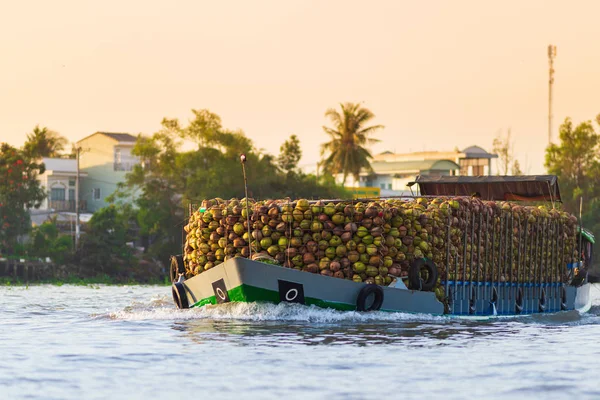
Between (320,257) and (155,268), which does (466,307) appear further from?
(155,268)

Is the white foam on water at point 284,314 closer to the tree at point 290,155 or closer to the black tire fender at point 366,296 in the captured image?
the black tire fender at point 366,296

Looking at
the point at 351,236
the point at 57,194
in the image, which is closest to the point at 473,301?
the point at 351,236

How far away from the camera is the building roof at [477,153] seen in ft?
283

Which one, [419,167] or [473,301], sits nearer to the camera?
[473,301]

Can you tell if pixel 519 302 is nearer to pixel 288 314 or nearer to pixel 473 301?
pixel 473 301

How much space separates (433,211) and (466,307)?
2.56 metres

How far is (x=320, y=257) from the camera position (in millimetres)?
22109

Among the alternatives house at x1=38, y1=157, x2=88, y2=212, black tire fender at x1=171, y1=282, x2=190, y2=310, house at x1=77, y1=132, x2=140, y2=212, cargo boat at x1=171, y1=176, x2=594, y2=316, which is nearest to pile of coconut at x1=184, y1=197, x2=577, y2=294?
cargo boat at x1=171, y1=176, x2=594, y2=316

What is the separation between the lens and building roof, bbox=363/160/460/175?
82062 millimetres

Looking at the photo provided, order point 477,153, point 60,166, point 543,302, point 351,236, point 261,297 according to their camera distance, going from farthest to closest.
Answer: point 477,153, point 60,166, point 543,302, point 351,236, point 261,297

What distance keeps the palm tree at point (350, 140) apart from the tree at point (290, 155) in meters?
7.82

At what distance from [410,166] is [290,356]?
69.5 metres

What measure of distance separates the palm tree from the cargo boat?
169 ft

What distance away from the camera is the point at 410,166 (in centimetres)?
8538
